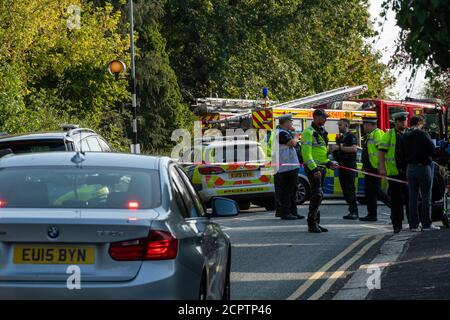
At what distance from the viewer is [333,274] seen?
12039mm

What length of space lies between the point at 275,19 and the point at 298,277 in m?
41.4

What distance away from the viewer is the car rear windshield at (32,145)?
13.1 m

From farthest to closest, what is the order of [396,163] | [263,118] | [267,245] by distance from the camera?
[263,118], [396,163], [267,245]

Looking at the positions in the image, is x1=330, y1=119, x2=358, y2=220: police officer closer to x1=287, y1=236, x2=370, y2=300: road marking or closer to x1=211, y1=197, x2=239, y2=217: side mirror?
x1=287, y1=236, x2=370, y2=300: road marking

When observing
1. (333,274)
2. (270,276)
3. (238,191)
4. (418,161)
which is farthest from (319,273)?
(238,191)

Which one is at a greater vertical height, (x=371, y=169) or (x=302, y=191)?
(x=371, y=169)

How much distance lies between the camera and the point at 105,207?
6.71 m

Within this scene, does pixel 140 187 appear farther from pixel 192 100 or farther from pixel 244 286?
pixel 192 100

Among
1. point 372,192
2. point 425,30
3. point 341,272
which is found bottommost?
point 341,272

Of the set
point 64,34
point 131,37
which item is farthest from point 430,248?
point 131,37

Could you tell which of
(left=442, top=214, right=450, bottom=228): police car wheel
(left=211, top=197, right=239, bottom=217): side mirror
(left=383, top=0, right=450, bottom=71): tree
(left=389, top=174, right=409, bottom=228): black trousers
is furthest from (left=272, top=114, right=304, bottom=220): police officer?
(left=211, top=197, right=239, bottom=217): side mirror

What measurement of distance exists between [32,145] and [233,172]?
9523mm

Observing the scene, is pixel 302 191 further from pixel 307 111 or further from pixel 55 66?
pixel 55 66
